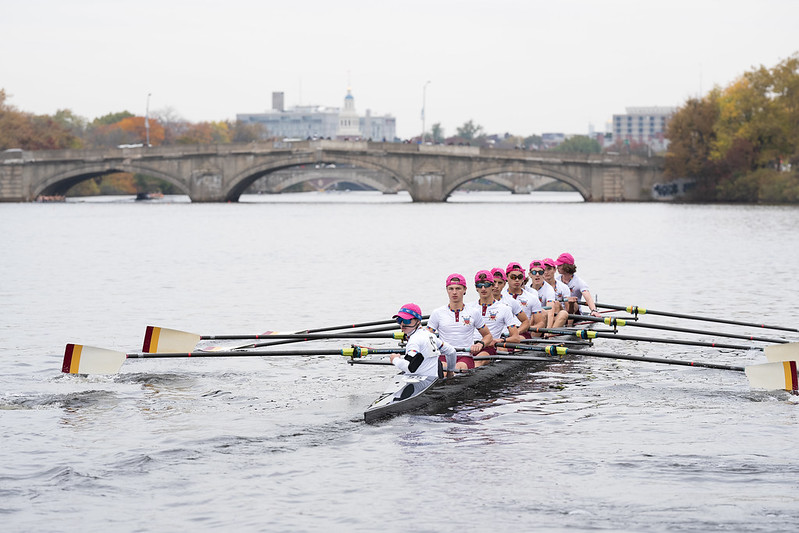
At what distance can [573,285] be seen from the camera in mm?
20828

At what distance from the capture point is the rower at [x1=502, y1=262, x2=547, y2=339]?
57.6 feet

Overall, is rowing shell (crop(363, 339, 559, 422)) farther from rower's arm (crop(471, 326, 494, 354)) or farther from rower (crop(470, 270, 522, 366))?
rower (crop(470, 270, 522, 366))

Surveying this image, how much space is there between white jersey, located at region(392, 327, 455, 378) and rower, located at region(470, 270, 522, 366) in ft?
5.46

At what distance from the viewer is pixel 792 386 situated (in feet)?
51.1

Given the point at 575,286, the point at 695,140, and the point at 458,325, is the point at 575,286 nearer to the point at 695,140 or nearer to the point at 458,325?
the point at 458,325

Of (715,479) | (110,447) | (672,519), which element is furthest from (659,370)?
(110,447)

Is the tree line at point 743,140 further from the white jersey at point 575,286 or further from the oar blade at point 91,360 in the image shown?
the oar blade at point 91,360

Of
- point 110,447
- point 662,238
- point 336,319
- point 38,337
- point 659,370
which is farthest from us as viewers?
point 662,238

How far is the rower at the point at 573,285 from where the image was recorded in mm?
20188

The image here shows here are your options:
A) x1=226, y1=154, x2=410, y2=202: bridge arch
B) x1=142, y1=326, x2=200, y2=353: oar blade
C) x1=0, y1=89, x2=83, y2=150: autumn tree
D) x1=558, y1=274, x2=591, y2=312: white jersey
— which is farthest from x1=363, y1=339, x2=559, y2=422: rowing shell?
x1=0, y1=89, x2=83, y2=150: autumn tree

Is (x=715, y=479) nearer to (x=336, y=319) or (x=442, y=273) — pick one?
(x=336, y=319)

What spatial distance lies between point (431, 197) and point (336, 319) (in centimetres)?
7406

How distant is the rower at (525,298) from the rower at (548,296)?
1.09ft

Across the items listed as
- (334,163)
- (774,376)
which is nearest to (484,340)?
(774,376)
